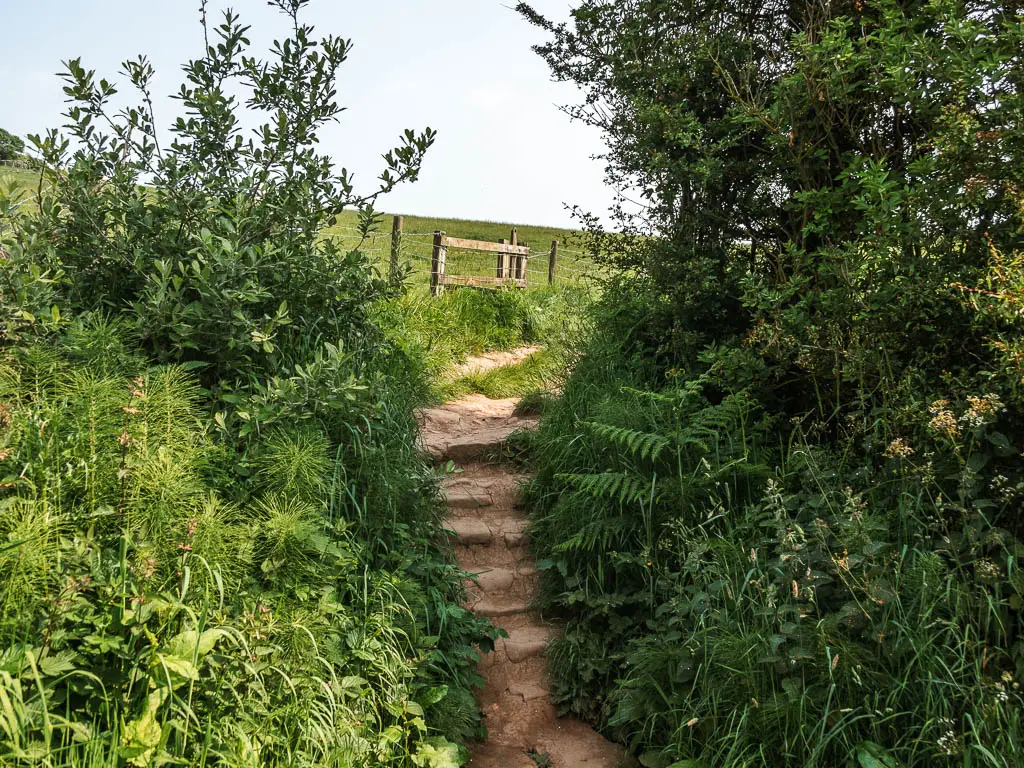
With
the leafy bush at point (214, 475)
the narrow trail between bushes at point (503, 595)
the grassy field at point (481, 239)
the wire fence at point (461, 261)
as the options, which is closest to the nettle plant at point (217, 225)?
the leafy bush at point (214, 475)

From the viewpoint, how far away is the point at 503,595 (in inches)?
223

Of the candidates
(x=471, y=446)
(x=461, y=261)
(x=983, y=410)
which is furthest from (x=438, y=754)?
(x=461, y=261)

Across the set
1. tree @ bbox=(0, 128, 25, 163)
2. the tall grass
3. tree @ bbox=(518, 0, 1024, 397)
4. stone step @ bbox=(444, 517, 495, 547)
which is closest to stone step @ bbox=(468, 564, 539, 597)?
stone step @ bbox=(444, 517, 495, 547)

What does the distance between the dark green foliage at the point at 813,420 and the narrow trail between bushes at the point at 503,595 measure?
202 mm

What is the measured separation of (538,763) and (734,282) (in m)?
3.80

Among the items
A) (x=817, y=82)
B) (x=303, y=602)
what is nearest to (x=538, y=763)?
(x=303, y=602)

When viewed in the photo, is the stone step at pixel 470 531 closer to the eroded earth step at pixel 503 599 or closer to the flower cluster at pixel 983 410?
the eroded earth step at pixel 503 599

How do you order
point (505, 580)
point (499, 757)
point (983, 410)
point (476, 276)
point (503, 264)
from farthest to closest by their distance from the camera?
point (503, 264) < point (476, 276) < point (505, 580) < point (499, 757) < point (983, 410)

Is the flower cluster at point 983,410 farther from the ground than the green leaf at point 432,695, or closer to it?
farther from the ground

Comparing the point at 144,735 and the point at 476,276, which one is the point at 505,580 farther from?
the point at 476,276

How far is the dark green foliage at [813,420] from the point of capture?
11.6 feet

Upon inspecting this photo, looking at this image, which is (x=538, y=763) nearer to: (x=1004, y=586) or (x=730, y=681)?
(x=730, y=681)

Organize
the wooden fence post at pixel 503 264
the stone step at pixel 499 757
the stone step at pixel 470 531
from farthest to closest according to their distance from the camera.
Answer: the wooden fence post at pixel 503 264, the stone step at pixel 470 531, the stone step at pixel 499 757

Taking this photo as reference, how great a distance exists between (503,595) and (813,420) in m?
2.56
